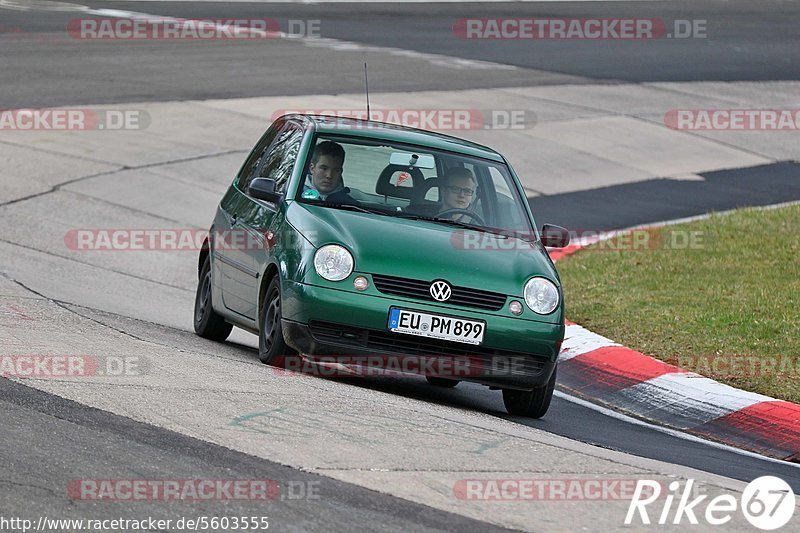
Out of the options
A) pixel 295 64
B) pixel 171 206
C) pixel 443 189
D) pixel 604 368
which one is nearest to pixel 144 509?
pixel 443 189

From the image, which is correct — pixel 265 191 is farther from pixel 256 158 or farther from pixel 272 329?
pixel 256 158

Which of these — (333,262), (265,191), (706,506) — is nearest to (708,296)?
(265,191)

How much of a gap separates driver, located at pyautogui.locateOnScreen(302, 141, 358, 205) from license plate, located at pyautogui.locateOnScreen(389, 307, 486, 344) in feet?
3.62

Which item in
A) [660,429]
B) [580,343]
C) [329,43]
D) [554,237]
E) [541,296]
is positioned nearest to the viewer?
[541,296]

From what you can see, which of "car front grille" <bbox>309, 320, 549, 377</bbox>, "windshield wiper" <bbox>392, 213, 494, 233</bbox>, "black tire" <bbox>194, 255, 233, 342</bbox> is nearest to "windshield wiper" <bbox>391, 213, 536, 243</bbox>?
"windshield wiper" <bbox>392, 213, 494, 233</bbox>

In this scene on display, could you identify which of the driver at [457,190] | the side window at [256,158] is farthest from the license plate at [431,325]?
the side window at [256,158]

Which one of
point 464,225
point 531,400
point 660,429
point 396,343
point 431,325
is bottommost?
point 660,429

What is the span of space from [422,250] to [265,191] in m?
1.24

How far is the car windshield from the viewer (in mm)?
9023

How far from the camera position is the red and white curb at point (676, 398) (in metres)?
8.60

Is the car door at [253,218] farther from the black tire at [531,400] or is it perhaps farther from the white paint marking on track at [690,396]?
the white paint marking on track at [690,396]

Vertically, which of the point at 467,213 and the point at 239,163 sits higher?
the point at 467,213

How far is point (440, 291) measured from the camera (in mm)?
8188

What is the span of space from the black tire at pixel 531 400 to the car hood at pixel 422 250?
66 cm
